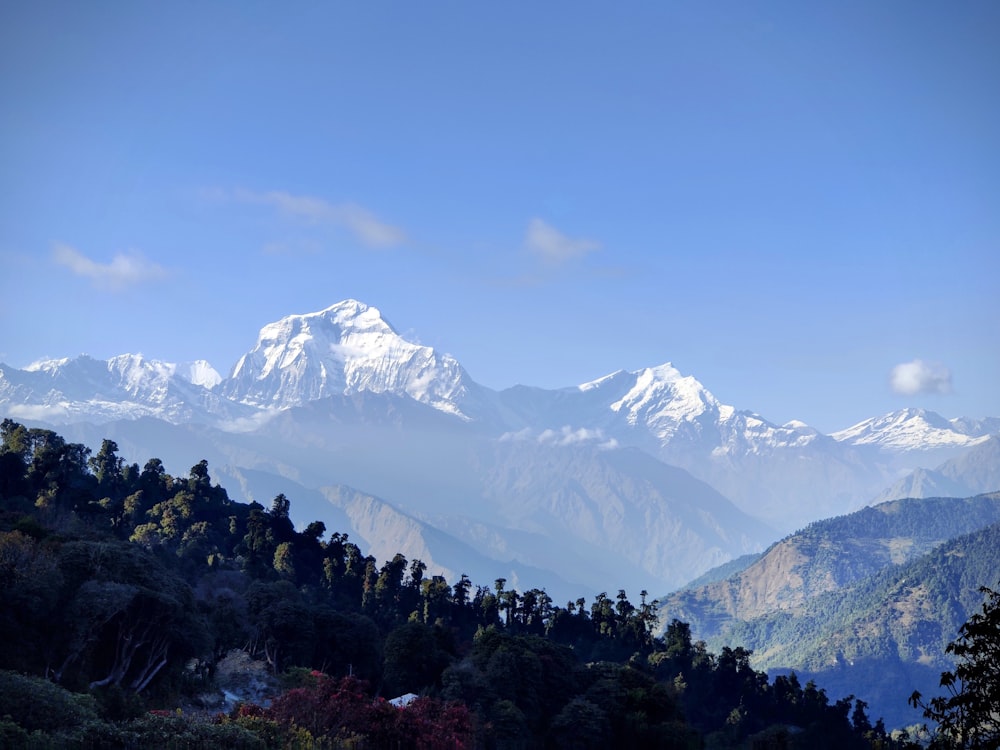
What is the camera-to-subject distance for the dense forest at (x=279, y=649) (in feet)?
175

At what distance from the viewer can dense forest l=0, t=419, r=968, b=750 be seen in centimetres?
5344

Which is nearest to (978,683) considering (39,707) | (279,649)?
(39,707)

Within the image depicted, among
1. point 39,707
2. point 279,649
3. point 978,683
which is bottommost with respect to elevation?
point 279,649

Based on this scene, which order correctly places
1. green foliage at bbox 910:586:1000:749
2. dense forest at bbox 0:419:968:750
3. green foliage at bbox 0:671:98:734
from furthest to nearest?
dense forest at bbox 0:419:968:750
green foliage at bbox 0:671:98:734
green foliage at bbox 910:586:1000:749

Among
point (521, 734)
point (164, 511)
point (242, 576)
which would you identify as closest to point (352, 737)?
point (521, 734)

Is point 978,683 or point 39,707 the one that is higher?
point 978,683

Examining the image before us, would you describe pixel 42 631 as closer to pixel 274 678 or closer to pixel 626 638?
pixel 274 678

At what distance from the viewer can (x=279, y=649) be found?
85688 mm

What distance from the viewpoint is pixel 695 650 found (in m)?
153

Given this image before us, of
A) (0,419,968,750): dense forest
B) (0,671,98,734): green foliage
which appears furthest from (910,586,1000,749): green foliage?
(0,671,98,734): green foliage

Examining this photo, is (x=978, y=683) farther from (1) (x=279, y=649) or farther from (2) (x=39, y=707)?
(1) (x=279, y=649)

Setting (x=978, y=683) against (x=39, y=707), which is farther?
(x=39, y=707)

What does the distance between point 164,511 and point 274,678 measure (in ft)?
198

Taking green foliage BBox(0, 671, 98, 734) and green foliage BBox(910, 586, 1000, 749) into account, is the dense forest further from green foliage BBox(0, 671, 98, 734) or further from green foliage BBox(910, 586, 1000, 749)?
green foliage BBox(910, 586, 1000, 749)
